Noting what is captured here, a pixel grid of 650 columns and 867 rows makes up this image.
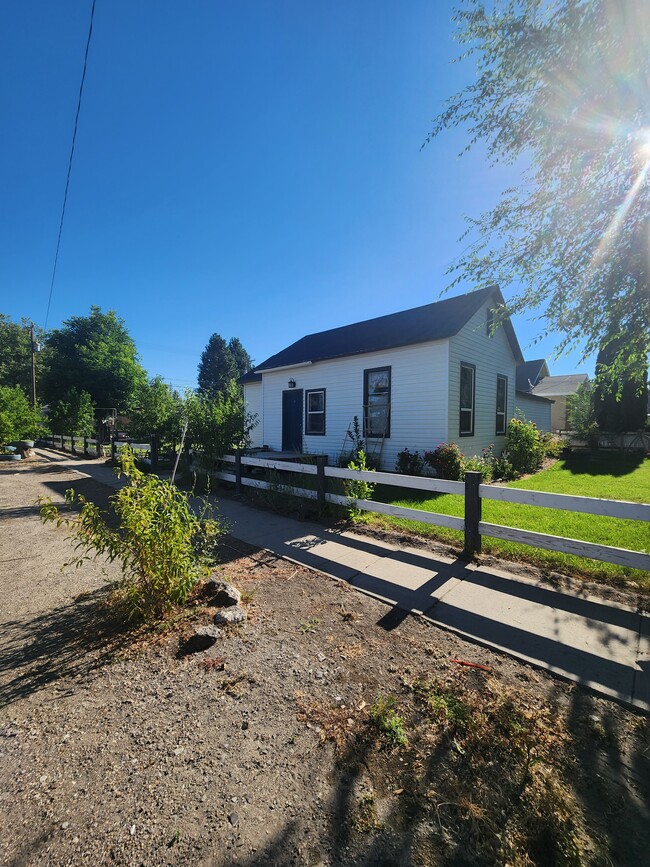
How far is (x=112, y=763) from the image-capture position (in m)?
1.72

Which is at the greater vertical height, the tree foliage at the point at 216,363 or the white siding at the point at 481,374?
the tree foliage at the point at 216,363

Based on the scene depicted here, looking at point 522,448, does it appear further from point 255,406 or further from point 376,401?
point 255,406

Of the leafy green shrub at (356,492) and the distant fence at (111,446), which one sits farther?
the distant fence at (111,446)

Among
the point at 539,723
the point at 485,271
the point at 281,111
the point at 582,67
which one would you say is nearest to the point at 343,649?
the point at 539,723

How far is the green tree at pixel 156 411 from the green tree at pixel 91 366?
12141 mm

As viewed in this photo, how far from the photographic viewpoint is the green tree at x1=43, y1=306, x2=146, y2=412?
2320 centimetres

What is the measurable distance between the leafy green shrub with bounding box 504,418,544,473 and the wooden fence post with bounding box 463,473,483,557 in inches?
286

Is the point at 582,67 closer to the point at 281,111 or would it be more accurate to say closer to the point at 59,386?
the point at 281,111

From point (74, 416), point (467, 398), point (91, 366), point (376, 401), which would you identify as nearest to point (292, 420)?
point (376, 401)

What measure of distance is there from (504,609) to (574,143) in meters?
5.00

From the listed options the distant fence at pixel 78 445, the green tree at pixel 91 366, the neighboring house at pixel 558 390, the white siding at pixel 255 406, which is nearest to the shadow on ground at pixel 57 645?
the white siding at pixel 255 406

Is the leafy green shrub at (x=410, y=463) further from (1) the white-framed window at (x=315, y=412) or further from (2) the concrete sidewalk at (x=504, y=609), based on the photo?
(2) the concrete sidewalk at (x=504, y=609)

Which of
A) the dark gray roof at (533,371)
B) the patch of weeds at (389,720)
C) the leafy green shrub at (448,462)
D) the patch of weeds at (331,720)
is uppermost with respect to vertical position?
the dark gray roof at (533,371)

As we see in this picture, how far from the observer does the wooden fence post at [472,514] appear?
4.27 metres
